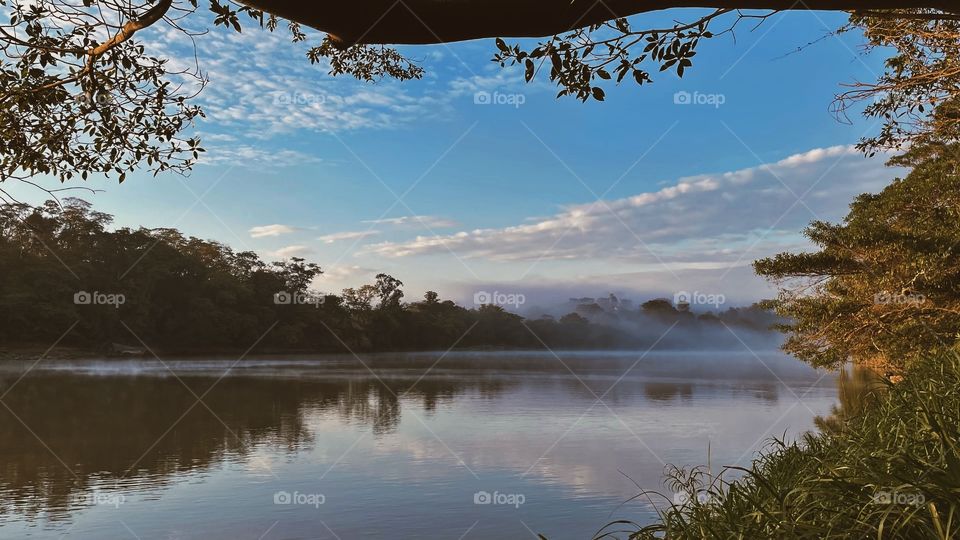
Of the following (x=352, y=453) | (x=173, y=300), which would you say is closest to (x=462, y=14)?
(x=352, y=453)

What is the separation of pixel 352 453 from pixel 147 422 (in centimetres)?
862

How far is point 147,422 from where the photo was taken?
21500 millimetres

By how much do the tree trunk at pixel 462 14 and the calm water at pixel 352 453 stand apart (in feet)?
24.6

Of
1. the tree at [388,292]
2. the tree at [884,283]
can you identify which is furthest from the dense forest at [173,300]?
the tree at [884,283]

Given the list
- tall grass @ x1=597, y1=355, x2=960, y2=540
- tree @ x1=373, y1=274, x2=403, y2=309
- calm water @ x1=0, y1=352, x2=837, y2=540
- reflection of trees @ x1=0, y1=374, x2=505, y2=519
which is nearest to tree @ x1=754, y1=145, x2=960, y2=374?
calm water @ x1=0, y1=352, x2=837, y2=540

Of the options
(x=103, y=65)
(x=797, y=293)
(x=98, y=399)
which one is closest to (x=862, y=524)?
(x=103, y=65)

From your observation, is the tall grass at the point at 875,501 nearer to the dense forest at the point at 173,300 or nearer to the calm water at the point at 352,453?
the calm water at the point at 352,453

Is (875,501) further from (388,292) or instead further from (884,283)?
(388,292)

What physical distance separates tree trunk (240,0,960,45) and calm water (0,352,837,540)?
24.6ft

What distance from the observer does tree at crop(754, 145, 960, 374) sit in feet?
40.1

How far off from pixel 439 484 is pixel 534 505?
2310 millimetres

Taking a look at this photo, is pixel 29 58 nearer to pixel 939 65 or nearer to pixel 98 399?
pixel 939 65

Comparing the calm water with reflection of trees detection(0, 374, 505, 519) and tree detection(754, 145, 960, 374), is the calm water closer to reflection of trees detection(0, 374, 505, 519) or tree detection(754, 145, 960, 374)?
reflection of trees detection(0, 374, 505, 519)

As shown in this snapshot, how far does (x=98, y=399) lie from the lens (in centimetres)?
2709
